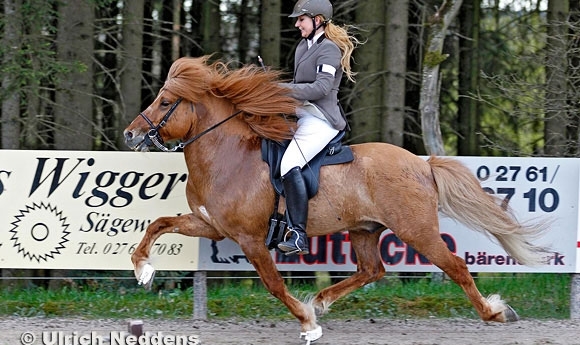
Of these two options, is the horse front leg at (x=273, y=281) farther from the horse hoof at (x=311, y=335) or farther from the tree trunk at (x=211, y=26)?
the tree trunk at (x=211, y=26)

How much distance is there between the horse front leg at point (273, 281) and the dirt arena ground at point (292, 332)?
0.23 m

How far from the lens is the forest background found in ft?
34.9

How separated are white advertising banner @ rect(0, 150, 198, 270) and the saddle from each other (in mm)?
1270

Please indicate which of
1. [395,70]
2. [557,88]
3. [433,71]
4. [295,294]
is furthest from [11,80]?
[557,88]

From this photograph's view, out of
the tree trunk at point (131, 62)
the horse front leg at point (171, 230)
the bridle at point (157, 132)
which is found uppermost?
the tree trunk at point (131, 62)

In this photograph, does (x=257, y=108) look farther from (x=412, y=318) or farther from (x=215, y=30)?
(x=215, y=30)

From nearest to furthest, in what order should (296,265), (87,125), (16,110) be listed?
(296,265)
(16,110)
(87,125)

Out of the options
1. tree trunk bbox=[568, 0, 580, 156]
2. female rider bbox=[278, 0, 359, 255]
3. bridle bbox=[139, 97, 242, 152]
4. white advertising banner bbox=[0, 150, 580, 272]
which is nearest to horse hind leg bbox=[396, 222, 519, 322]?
female rider bbox=[278, 0, 359, 255]

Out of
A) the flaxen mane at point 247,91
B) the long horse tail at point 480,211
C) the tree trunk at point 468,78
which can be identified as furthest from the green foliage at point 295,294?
the tree trunk at point 468,78

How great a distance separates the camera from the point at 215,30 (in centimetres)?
1430

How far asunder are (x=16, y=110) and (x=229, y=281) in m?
3.29

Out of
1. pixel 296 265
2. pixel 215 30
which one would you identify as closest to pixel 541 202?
pixel 296 265

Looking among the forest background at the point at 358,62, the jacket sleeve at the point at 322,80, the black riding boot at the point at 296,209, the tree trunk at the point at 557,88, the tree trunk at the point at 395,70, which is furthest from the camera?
the tree trunk at the point at 395,70

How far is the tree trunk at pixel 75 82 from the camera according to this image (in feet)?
36.7
